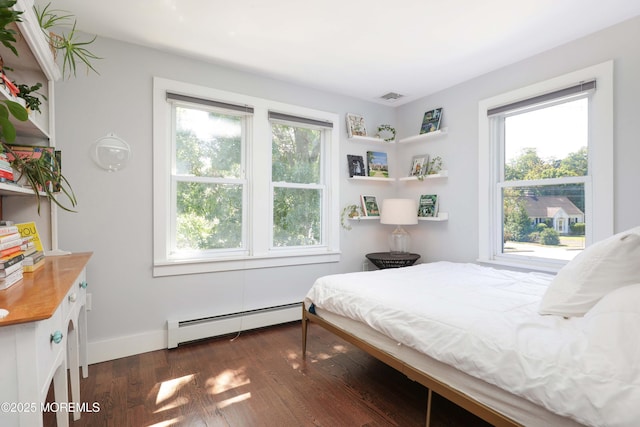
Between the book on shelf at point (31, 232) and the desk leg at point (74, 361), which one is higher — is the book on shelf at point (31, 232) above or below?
above

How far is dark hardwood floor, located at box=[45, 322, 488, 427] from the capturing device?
179 centimetres

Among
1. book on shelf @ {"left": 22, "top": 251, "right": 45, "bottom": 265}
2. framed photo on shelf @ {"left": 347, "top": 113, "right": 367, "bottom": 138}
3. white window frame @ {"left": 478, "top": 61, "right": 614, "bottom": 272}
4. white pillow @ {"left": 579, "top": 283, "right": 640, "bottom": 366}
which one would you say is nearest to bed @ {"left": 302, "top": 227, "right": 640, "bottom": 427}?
white pillow @ {"left": 579, "top": 283, "right": 640, "bottom": 366}

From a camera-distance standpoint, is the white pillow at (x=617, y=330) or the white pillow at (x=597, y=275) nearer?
the white pillow at (x=617, y=330)

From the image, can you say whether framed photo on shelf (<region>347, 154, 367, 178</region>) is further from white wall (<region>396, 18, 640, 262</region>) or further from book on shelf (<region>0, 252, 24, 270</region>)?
book on shelf (<region>0, 252, 24, 270</region>)

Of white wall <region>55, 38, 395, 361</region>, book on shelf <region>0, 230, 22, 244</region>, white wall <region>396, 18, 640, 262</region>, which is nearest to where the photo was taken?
book on shelf <region>0, 230, 22, 244</region>

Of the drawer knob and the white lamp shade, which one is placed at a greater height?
the white lamp shade

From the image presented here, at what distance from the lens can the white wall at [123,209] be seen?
2.46 metres

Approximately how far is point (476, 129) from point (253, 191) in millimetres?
2364

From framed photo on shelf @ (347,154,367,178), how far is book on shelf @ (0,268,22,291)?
3.04m

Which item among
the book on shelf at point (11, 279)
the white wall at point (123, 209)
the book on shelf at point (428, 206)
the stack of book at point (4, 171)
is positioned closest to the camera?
the book on shelf at point (11, 279)

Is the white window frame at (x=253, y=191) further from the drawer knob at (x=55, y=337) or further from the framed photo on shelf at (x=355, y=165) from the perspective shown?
the drawer knob at (x=55, y=337)

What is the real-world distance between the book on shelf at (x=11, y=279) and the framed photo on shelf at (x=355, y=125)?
10.4ft

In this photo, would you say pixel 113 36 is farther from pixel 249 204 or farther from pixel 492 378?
pixel 492 378

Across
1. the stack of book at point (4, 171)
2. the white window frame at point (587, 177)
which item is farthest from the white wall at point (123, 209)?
the white window frame at point (587, 177)
